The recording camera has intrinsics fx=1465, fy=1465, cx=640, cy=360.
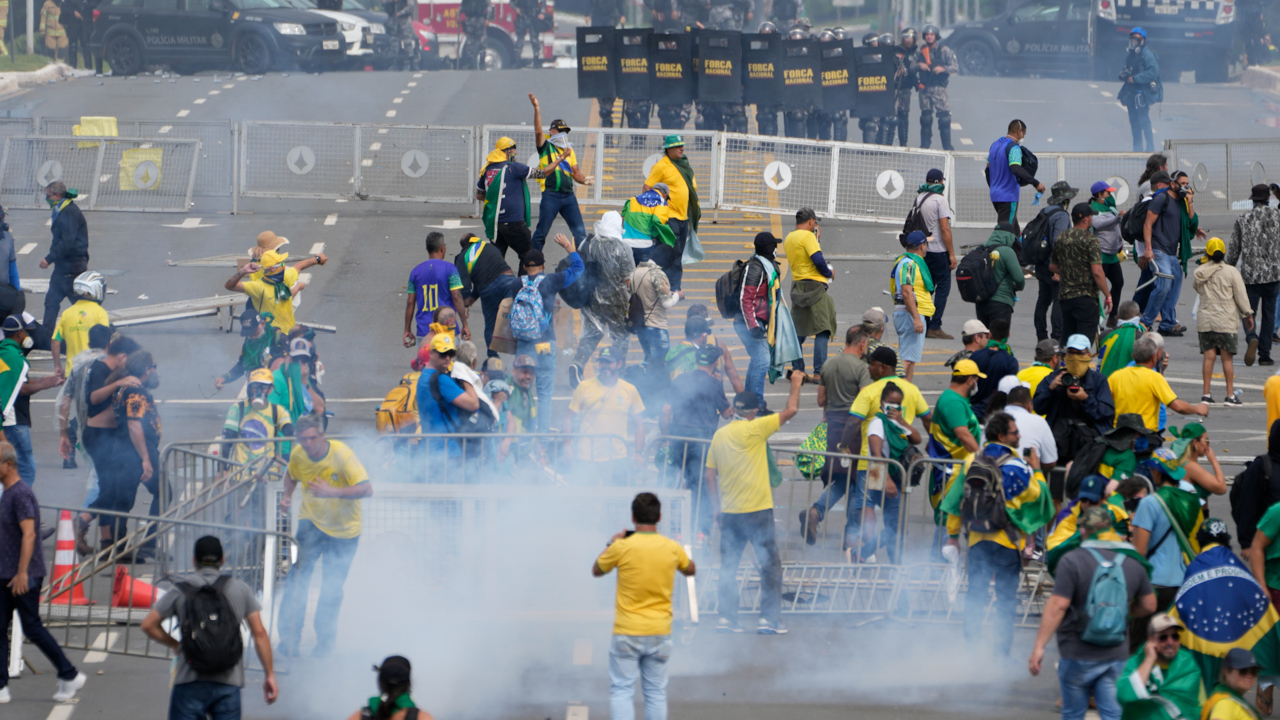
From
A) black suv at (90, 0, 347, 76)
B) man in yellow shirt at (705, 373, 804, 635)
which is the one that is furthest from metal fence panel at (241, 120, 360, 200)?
man in yellow shirt at (705, 373, 804, 635)

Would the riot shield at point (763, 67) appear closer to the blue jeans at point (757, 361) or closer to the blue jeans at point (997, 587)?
the blue jeans at point (757, 361)

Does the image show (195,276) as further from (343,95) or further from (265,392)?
(343,95)

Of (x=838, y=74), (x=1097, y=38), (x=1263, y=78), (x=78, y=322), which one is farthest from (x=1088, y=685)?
(x=1263, y=78)

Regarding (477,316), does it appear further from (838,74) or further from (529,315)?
(838,74)

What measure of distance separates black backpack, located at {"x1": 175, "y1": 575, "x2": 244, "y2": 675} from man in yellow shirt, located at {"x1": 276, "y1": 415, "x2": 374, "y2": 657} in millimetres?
1753

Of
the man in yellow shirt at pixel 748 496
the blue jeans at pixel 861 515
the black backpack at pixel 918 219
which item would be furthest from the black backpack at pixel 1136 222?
the man in yellow shirt at pixel 748 496

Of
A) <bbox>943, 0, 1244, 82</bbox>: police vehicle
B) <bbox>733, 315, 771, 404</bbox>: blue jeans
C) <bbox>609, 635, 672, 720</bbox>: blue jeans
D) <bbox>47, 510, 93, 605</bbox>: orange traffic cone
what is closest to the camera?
<bbox>609, 635, 672, 720</bbox>: blue jeans

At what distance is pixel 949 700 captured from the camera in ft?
28.3

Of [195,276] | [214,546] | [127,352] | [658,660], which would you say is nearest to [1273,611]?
[658,660]

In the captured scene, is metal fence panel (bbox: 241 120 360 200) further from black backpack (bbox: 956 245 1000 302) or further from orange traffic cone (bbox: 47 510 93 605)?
orange traffic cone (bbox: 47 510 93 605)

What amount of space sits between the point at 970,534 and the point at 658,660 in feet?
7.72

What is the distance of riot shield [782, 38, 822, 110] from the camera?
23359 mm

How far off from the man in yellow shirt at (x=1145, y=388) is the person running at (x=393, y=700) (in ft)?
19.5

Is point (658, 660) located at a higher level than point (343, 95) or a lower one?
lower
